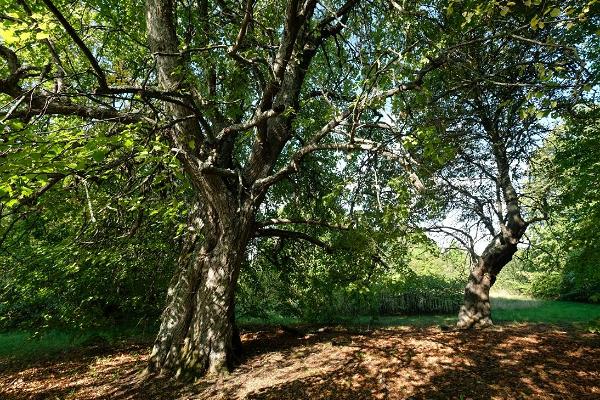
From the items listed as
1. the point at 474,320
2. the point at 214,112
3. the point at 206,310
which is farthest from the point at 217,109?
the point at 474,320

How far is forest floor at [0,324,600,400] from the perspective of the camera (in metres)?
5.21

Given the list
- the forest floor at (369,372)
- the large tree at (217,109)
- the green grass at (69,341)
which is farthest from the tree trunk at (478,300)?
the green grass at (69,341)

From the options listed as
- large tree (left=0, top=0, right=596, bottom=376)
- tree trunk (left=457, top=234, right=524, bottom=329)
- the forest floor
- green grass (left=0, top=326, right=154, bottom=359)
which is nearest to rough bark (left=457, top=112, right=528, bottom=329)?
tree trunk (left=457, top=234, right=524, bottom=329)

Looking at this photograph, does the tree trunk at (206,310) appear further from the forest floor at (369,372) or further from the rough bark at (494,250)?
the rough bark at (494,250)

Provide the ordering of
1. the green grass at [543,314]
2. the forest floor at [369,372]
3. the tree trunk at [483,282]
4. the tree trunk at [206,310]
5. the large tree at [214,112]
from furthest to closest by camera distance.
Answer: the green grass at [543,314] < the tree trunk at [483,282] < the tree trunk at [206,310] < the large tree at [214,112] < the forest floor at [369,372]

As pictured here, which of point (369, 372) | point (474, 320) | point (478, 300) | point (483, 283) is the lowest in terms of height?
point (369, 372)

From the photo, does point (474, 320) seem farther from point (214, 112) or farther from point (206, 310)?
point (214, 112)

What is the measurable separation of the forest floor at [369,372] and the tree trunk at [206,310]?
38 cm

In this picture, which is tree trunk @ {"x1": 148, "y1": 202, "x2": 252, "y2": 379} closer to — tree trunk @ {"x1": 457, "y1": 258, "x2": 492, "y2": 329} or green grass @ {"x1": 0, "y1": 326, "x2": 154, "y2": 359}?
green grass @ {"x1": 0, "y1": 326, "x2": 154, "y2": 359}

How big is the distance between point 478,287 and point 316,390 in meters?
8.26

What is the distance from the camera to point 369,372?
6004 millimetres

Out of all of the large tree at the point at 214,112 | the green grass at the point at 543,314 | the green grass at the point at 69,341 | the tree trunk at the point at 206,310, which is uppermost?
the large tree at the point at 214,112

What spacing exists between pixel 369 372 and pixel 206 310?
3306 millimetres

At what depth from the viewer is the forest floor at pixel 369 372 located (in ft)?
17.1
